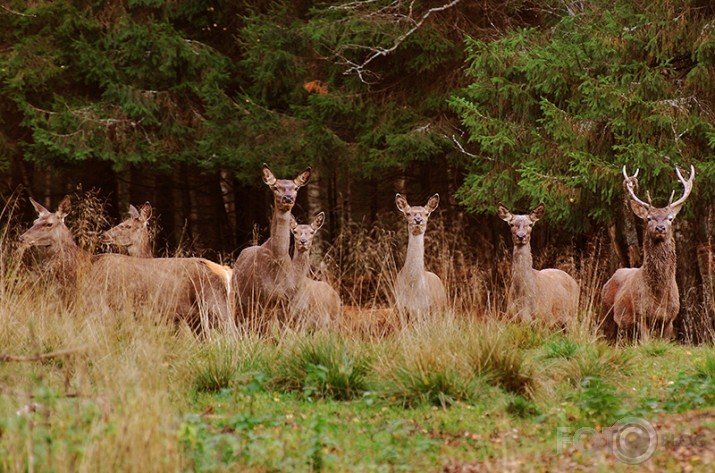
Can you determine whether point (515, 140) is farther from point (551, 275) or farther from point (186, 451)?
point (186, 451)

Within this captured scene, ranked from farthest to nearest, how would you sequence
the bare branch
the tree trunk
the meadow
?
the tree trunk, the bare branch, the meadow

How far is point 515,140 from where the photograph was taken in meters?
13.6

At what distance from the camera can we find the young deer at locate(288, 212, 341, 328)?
35.1 ft

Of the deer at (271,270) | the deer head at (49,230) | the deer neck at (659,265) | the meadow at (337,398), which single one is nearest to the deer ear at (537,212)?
the deer neck at (659,265)

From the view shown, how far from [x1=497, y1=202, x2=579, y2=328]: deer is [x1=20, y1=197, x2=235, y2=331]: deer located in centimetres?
319

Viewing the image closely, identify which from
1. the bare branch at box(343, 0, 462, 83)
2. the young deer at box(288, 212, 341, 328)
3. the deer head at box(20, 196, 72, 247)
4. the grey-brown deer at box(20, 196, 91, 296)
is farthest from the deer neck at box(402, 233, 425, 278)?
the bare branch at box(343, 0, 462, 83)

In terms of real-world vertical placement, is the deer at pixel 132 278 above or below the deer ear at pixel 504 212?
below

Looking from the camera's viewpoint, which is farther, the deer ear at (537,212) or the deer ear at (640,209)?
the deer ear at (537,212)

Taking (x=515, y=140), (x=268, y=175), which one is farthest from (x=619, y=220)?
(x=268, y=175)

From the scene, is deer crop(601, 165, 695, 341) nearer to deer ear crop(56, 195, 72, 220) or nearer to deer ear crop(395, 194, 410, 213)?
deer ear crop(395, 194, 410, 213)

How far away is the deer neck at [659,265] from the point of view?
11.3 m

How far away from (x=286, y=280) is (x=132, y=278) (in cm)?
159

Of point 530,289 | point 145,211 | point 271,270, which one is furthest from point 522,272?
point 145,211

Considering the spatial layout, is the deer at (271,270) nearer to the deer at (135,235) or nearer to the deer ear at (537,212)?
the deer at (135,235)
